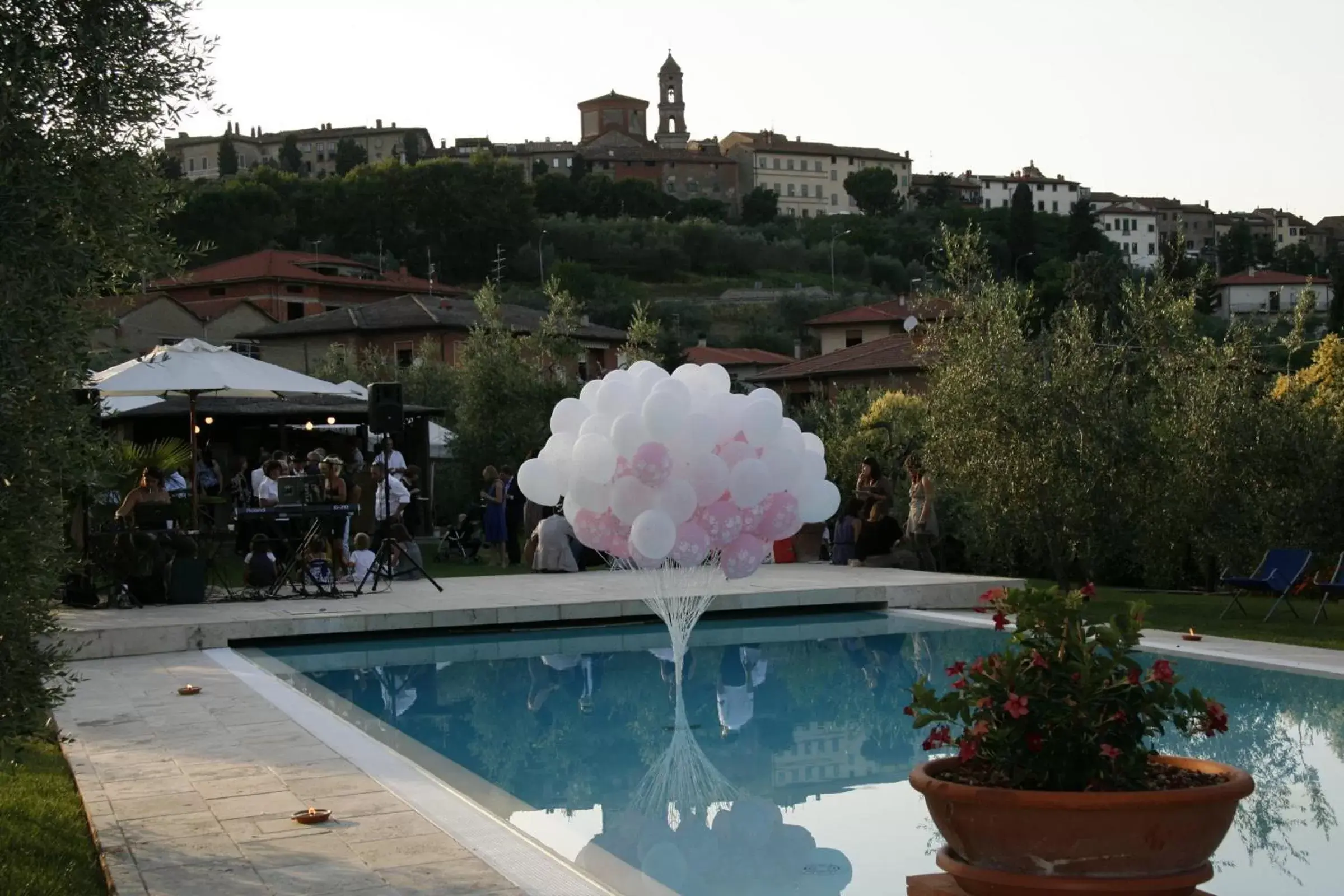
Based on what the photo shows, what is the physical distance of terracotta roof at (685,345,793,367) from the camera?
2842 inches

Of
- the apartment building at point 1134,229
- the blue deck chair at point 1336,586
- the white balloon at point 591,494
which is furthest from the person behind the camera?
the apartment building at point 1134,229

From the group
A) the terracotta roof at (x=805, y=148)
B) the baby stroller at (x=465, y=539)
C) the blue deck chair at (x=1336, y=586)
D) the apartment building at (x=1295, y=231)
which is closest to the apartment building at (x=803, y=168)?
the terracotta roof at (x=805, y=148)

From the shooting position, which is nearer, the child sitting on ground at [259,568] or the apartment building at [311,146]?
the child sitting on ground at [259,568]

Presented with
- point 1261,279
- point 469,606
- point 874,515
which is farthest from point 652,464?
point 1261,279

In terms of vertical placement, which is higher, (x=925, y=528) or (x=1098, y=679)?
(x=1098, y=679)

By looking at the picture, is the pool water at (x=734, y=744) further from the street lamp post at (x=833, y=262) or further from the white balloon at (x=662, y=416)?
the street lamp post at (x=833, y=262)

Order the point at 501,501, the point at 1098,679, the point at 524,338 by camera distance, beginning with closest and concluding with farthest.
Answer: the point at 1098,679
the point at 501,501
the point at 524,338

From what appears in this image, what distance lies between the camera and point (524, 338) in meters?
34.8

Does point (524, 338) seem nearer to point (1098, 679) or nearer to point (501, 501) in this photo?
point (501, 501)

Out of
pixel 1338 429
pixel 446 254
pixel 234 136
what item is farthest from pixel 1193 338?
pixel 234 136

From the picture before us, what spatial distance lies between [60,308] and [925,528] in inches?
545

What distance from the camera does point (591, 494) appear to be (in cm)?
950

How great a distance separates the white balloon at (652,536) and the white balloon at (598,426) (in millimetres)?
630

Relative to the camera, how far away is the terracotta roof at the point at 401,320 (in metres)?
59.6
